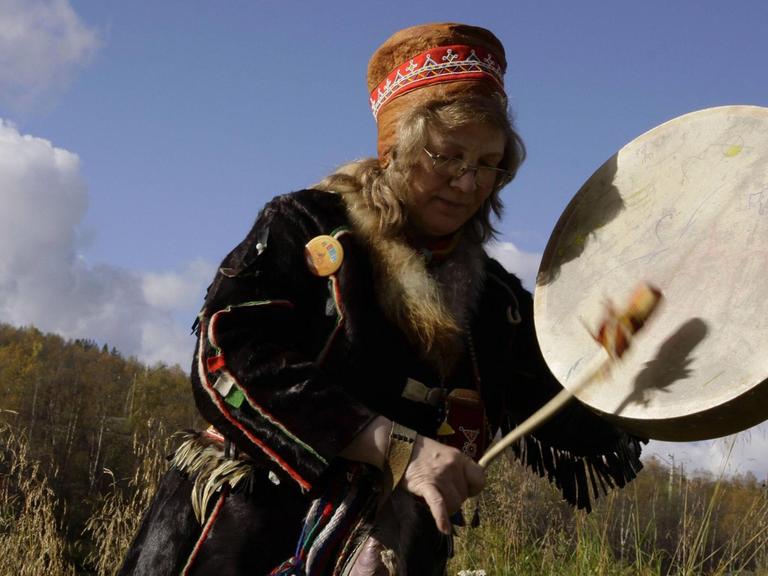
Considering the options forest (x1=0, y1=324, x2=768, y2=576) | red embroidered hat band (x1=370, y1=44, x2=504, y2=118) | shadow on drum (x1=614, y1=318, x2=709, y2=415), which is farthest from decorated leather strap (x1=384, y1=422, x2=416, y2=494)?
forest (x1=0, y1=324, x2=768, y2=576)

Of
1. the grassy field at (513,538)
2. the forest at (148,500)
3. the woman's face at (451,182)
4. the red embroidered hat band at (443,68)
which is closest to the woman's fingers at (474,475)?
the woman's face at (451,182)

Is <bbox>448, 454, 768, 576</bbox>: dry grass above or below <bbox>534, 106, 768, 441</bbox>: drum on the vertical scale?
below

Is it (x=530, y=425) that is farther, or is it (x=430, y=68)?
(x=430, y=68)

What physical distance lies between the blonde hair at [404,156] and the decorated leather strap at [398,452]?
51 cm

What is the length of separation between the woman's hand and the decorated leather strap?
0.4 inches

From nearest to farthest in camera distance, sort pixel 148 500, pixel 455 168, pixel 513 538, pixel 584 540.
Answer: pixel 455 168
pixel 584 540
pixel 513 538
pixel 148 500

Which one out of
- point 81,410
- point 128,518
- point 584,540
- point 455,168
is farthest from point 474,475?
point 81,410

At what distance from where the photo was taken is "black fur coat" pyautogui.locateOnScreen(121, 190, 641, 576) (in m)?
1.87

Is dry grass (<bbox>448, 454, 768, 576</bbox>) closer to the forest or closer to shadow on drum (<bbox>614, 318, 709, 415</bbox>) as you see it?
the forest

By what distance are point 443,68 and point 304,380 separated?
850mm

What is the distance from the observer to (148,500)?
15.2ft

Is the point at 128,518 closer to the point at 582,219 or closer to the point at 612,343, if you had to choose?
the point at 582,219

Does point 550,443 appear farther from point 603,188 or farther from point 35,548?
point 35,548

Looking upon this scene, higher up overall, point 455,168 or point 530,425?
point 455,168
